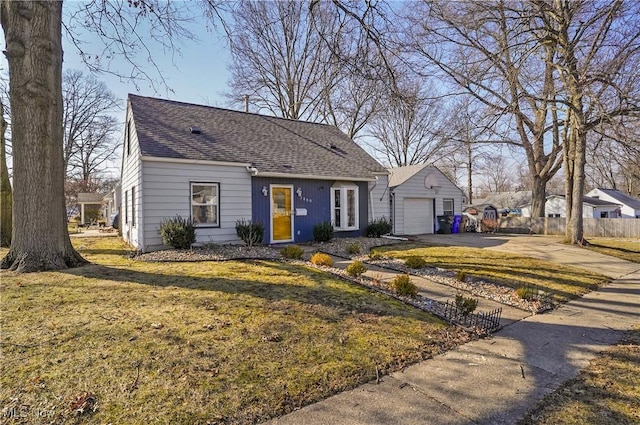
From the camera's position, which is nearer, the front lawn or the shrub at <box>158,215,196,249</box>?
the front lawn

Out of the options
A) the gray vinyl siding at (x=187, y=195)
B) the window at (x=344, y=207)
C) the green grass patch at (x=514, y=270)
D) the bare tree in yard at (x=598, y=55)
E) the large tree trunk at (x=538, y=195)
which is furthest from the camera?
the large tree trunk at (x=538, y=195)

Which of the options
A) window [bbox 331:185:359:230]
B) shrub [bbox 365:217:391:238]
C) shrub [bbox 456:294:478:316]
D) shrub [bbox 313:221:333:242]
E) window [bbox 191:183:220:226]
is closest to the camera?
shrub [bbox 456:294:478:316]

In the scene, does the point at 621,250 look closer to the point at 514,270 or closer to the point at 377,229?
the point at 514,270

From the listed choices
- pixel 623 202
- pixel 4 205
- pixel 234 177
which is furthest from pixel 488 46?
pixel 623 202

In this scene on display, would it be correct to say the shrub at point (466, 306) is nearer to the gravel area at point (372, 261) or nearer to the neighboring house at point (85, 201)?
the gravel area at point (372, 261)

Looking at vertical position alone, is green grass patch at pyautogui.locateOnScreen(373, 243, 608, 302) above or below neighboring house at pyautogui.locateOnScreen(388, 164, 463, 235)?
below

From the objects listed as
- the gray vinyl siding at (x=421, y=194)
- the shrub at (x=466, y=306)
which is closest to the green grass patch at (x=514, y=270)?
the shrub at (x=466, y=306)

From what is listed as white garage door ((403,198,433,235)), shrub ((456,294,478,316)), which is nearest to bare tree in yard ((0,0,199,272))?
shrub ((456,294,478,316))

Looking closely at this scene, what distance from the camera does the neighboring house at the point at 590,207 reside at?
29944mm

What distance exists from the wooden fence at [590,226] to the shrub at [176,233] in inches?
773

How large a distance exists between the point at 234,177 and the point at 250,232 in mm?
1891

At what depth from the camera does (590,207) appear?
2994 centimetres

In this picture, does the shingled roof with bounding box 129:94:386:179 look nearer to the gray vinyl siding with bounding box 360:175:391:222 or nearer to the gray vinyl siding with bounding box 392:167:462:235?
the gray vinyl siding with bounding box 360:175:391:222

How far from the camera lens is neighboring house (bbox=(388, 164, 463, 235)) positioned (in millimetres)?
16938
